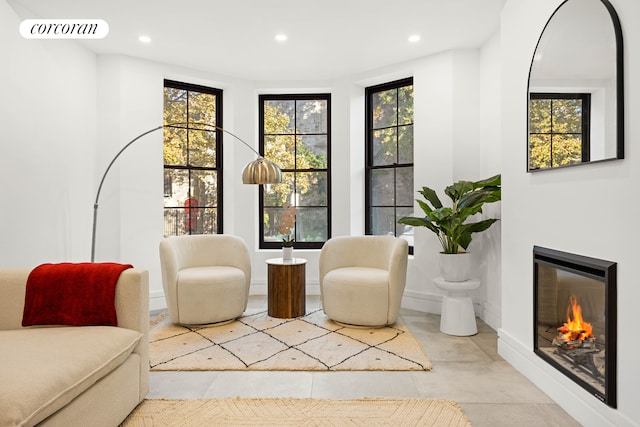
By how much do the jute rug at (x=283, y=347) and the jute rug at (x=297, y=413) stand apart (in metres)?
0.50

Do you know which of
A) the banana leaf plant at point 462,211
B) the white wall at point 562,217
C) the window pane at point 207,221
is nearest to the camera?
the white wall at point 562,217

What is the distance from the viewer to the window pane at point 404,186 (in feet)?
15.7

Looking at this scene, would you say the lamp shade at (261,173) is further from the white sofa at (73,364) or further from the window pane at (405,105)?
the white sofa at (73,364)

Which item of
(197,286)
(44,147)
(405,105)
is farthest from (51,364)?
(405,105)

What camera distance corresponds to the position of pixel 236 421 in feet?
6.91

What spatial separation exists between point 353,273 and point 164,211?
233 cm

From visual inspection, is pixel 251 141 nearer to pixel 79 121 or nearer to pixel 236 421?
pixel 79 121

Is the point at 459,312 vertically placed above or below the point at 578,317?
below

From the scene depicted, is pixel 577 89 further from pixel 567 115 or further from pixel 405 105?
pixel 405 105

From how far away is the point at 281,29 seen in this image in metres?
3.81

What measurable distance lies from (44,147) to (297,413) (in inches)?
120

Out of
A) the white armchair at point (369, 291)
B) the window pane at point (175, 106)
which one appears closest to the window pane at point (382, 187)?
the white armchair at point (369, 291)

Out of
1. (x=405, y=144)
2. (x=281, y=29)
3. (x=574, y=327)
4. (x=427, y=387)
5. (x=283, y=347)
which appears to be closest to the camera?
(x=574, y=327)
